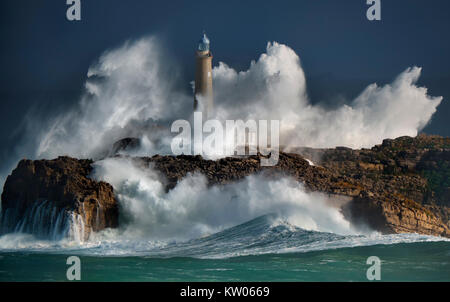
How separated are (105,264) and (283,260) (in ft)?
19.4

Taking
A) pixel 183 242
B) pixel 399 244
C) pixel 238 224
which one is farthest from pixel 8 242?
pixel 399 244

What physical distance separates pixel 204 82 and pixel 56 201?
16928mm

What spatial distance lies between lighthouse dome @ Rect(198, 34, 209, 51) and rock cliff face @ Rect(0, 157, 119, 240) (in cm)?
1459

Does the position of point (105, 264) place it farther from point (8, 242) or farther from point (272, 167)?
point (272, 167)

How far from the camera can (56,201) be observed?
25281 millimetres

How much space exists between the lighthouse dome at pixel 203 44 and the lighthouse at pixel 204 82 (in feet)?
0.69

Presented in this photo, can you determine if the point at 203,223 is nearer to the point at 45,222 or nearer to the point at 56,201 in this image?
the point at 56,201

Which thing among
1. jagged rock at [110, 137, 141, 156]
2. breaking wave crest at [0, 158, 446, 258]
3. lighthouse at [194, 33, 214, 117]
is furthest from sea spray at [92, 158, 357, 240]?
lighthouse at [194, 33, 214, 117]

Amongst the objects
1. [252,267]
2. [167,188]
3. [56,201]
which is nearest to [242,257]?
[252,267]

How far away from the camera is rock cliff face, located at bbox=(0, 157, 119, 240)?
24500 millimetres

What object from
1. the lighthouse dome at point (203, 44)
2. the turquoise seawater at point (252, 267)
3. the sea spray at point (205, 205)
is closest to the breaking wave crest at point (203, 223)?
the sea spray at point (205, 205)

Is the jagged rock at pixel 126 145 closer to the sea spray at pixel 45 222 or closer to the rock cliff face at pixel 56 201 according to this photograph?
the rock cliff face at pixel 56 201

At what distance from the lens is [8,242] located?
24500 millimetres

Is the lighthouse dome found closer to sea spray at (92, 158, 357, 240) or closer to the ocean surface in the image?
sea spray at (92, 158, 357, 240)
